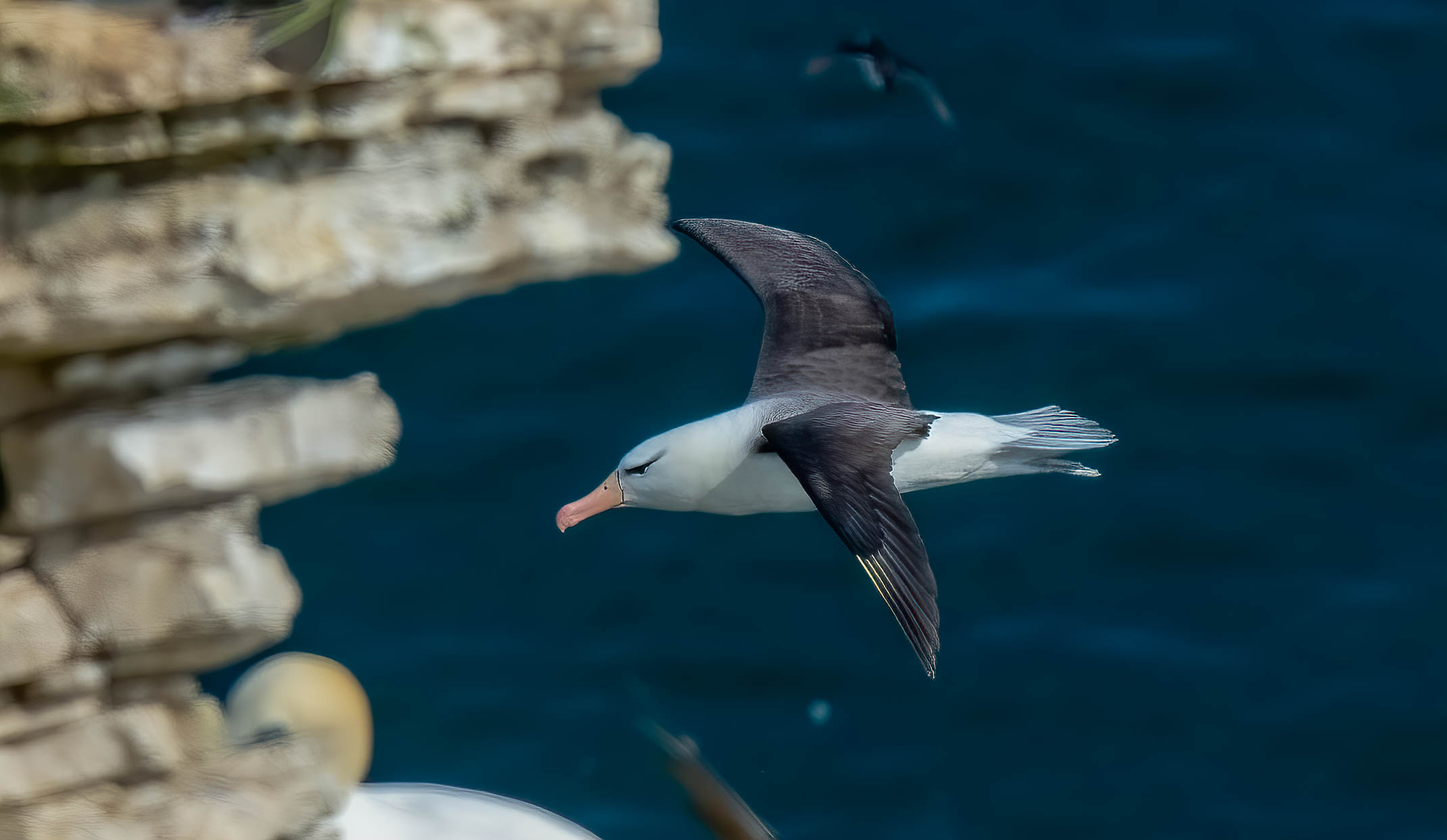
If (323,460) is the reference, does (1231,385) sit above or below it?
below

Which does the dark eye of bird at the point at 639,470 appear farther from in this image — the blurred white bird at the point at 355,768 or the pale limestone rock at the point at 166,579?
the pale limestone rock at the point at 166,579

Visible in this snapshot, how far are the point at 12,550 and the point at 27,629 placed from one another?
12.1 inches

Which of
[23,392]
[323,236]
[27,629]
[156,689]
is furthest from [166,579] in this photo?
[323,236]

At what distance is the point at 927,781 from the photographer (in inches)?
357

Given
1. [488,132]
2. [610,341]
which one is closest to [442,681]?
[610,341]

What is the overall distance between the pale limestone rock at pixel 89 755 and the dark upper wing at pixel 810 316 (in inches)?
128

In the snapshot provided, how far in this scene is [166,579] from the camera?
6.17 metres

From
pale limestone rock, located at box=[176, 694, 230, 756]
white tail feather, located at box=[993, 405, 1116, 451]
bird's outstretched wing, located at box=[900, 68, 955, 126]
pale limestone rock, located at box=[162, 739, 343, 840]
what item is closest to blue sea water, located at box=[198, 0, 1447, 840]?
bird's outstretched wing, located at box=[900, 68, 955, 126]

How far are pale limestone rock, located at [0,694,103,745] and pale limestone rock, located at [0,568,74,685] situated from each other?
4.7 inches

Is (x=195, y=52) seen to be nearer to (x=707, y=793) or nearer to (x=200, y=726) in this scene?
(x=200, y=726)

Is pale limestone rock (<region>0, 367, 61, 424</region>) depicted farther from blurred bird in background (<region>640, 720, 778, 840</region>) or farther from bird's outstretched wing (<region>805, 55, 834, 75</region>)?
bird's outstretched wing (<region>805, 55, 834, 75</region>)

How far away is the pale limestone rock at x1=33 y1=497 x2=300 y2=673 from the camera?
6129 millimetres

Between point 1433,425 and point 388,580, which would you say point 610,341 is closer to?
point 388,580

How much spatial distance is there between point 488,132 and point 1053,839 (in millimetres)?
5211
